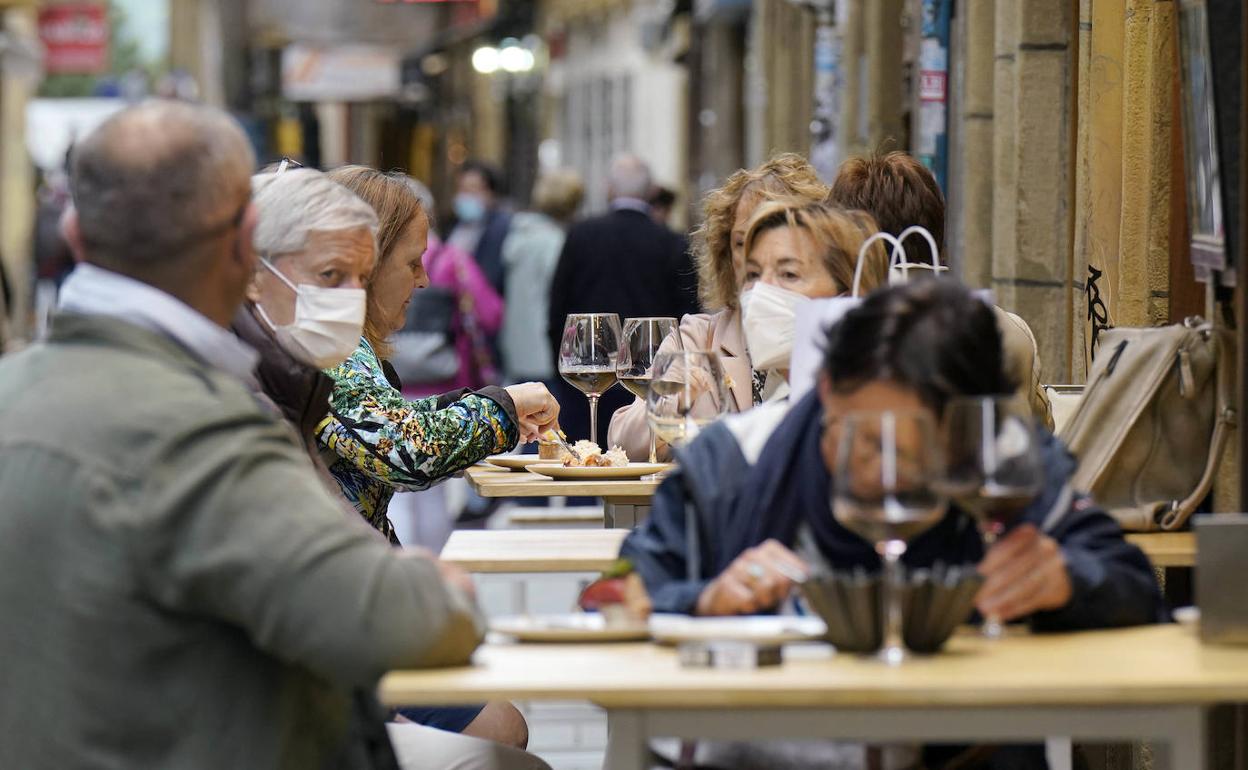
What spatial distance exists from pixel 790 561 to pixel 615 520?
2.58 m

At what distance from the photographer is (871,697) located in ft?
9.68

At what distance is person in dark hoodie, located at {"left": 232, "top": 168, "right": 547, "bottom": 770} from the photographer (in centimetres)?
452

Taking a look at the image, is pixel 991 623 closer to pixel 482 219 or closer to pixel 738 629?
pixel 738 629

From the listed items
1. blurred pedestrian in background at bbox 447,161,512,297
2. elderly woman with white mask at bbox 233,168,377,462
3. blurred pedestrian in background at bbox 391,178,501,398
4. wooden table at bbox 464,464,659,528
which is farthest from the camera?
blurred pedestrian in background at bbox 447,161,512,297

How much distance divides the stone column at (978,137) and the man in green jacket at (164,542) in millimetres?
5512

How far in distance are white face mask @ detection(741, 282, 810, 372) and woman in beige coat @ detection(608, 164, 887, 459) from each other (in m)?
0.06

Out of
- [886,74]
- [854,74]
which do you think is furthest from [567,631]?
[854,74]

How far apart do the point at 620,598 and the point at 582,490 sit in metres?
2.09

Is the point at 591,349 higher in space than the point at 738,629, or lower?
higher

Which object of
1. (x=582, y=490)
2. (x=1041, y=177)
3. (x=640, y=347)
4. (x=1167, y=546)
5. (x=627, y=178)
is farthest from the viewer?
(x=627, y=178)

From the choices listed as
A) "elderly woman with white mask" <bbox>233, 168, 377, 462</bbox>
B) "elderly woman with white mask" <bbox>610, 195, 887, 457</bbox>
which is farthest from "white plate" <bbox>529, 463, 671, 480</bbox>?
"elderly woman with white mask" <bbox>233, 168, 377, 462</bbox>

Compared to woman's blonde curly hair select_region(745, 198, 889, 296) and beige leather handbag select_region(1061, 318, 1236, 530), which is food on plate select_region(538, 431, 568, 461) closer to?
woman's blonde curly hair select_region(745, 198, 889, 296)

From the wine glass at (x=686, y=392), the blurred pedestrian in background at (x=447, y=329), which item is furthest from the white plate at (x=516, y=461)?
the blurred pedestrian in background at (x=447, y=329)

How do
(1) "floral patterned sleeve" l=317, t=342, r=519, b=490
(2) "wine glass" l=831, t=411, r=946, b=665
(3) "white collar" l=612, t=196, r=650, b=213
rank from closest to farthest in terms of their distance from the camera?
1. (2) "wine glass" l=831, t=411, r=946, b=665
2. (1) "floral patterned sleeve" l=317, t=342, r=519, b=490
3. (3) "white collar" l=612, t=196, r=650, b=213
